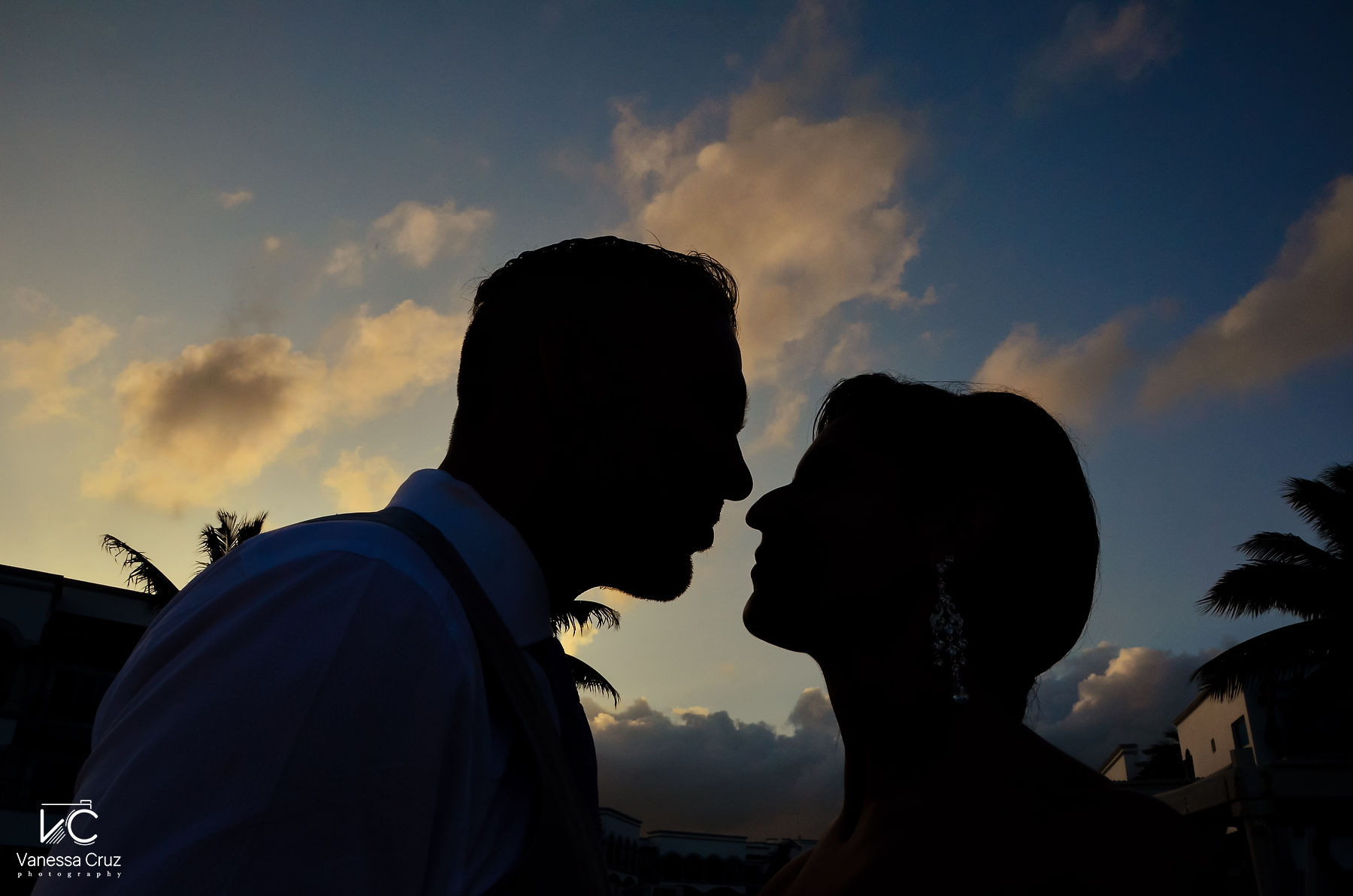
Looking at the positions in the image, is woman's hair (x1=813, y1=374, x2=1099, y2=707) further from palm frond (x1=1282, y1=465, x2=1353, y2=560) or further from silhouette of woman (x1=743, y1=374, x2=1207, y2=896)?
palm frond (x1=1282, y1=465, x2=1353, y2=560)

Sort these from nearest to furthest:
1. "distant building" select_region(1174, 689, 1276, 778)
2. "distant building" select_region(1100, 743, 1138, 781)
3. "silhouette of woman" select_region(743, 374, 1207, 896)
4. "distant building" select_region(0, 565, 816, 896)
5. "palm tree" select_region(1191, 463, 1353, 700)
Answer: "silhouette of woman" select_region(743, 374, 1207, 896), "palm tree" select_region(1191, 463, 1353, 700), "distant building" select_region(0, 565, 816, 896), "distant building" select_region(1174, 689, 1276, 778), "distant building" select_region(1100, 743, 1138, 781)

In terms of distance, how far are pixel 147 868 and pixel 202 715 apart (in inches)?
6.8

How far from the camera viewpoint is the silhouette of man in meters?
0.97

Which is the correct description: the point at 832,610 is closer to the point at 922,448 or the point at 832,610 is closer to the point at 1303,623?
the point at 922,448

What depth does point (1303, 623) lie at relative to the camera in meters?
17.1

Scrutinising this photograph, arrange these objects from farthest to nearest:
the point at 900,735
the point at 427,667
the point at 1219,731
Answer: the point at 1219,731 < the point at 900,735 < the point at 427,667

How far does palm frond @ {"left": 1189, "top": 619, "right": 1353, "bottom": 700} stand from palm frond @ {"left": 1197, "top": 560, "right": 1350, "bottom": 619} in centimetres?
40

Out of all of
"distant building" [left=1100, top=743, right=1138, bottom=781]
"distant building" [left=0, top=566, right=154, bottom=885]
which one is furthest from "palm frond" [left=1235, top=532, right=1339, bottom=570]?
"distant building" [left=1100, top=743, right=1138, bottom=781]

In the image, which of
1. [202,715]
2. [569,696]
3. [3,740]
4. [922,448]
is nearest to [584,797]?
[569,696]

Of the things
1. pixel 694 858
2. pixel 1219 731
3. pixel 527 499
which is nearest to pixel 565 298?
pixel 527 499

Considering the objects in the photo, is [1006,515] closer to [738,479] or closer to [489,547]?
[738,479]

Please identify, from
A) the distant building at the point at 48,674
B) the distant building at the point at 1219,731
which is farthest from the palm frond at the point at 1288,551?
the distant building at the point at 48,674

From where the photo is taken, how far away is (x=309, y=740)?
3.40 ft

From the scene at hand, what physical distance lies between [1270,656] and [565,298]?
20.2 m
